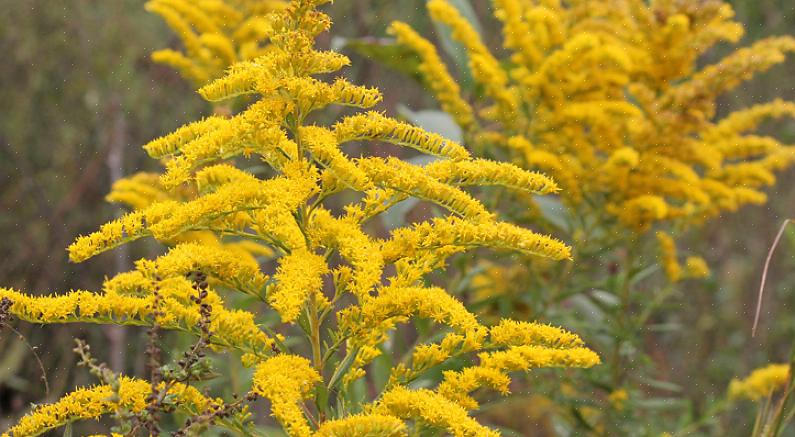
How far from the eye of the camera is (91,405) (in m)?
1.88

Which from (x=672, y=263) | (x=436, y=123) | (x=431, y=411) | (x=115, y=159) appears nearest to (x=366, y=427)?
(x=431, y=411)

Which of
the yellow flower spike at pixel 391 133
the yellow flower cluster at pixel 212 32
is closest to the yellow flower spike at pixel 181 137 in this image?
the yellow flower spike at pixel 391 133

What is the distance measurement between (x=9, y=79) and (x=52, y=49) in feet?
1.46

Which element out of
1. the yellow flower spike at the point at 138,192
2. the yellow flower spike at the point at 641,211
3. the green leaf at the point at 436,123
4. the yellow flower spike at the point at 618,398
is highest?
the green leaf at the point at 436,123

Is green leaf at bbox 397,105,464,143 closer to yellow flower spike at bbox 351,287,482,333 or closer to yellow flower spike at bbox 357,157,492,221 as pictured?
yellow flower spike at bbox 357,157,492,221

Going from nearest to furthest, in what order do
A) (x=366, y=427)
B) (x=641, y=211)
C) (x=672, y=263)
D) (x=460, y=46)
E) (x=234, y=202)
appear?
(x=366, y=427) < (x=234, y=202) < (x=641, y=211) < (x=672, y=263) < (x=460, y=46)

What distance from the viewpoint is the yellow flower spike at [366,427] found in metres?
1.74

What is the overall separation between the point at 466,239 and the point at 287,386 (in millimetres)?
528

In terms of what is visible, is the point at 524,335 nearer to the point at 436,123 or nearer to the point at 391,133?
the point at 391,133

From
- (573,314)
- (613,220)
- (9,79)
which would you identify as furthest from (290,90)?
(9,79)

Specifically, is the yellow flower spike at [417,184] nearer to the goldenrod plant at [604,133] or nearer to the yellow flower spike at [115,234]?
the yellow flower spike at [115,234]

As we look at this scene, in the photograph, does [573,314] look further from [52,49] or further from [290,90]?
[52,49]

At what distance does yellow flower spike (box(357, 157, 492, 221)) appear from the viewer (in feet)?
6.38

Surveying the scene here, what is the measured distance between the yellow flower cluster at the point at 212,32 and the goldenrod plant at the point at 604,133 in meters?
0.68
